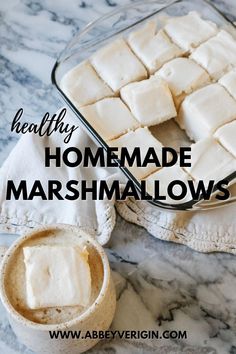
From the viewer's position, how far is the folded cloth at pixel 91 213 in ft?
3.53

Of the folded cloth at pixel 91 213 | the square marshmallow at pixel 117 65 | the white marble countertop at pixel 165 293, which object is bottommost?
the white marble countertop at pixel 165 293

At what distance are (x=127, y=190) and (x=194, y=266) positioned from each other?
0.15m

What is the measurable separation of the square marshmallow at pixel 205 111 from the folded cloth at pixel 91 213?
0.13 metres

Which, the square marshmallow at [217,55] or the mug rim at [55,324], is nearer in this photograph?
the mug rim at [55,324]

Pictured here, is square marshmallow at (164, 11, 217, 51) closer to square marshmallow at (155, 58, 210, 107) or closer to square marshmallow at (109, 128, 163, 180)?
square marshmallow at (155, 58, 210, 107)

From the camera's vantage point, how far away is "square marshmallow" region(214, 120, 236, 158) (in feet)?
3.53

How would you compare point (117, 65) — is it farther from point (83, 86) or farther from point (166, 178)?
point (166, 178)

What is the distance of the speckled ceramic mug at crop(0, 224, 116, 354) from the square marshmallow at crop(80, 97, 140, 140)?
0.20 meters

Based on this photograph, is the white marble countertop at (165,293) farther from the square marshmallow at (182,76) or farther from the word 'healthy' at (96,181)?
the square marshmallow at (182,76)

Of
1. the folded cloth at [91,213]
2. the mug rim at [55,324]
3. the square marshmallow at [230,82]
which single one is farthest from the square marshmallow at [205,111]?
the mug rim at [55,324]

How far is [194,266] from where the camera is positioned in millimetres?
1067

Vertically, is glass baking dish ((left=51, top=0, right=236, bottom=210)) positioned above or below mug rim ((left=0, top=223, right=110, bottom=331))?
above

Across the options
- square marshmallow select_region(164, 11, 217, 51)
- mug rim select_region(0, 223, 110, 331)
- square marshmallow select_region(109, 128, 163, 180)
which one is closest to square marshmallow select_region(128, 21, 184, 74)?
square marshmallow select_region(164, 11, 217, 51)

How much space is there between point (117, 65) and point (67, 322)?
0.47 meters
